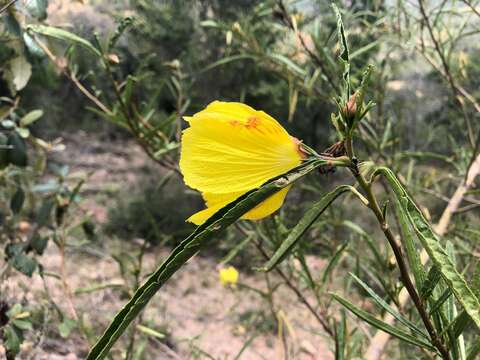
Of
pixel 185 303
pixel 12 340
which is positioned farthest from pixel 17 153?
pixel 185 303

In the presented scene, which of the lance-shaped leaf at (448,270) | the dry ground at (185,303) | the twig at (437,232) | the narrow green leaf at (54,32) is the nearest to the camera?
the lance-shaped leaf at (448,270)

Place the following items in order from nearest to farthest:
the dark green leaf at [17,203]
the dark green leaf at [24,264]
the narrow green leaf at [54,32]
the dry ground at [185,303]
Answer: the narrow green leaf at [54,32] < the dark green leaf at [24,264] < the dark green leaf at [17,203] < the dry ground at [185,303]

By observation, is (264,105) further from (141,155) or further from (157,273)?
(157,273)

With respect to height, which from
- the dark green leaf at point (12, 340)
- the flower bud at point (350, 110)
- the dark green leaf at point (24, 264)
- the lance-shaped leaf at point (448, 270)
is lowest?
the dark green leaf at point (12, 340)

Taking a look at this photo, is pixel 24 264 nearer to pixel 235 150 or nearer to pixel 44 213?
pixel 44 213

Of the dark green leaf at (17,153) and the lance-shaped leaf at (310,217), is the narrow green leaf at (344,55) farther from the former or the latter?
the dark green leaf at (17,153)

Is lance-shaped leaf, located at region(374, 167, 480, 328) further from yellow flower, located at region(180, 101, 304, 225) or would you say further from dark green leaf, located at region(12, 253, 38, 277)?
→ dark green leaf, located at region(12, 253, 38, 277)

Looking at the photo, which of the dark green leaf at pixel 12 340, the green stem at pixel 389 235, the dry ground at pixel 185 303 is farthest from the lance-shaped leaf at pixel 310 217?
the dry ground at pixel 185 303

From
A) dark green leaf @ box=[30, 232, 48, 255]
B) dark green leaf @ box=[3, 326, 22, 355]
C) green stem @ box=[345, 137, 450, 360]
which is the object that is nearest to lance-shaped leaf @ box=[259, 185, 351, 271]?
green stem @ box=[345, 137, 450, 360]
